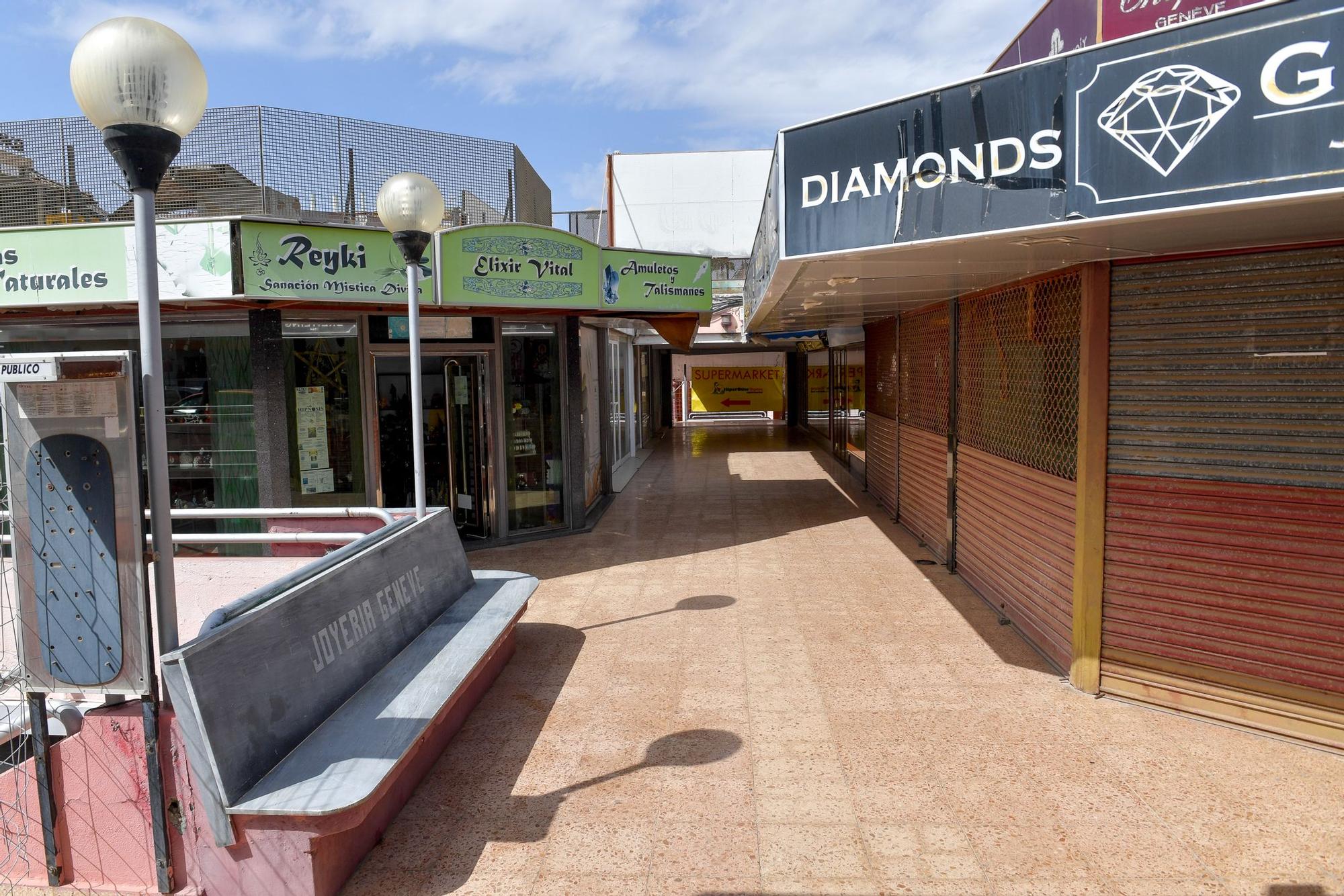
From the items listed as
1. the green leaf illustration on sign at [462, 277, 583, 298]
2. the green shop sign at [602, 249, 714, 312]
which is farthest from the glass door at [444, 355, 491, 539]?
the green shop sign at [602, 249, 714, 312]

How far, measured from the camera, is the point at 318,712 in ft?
12.3

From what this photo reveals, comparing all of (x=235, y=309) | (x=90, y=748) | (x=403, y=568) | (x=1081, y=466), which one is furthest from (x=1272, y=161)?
(x=235, y=309)

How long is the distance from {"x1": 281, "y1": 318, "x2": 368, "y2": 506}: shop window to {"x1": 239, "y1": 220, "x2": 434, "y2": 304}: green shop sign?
918 millimetres

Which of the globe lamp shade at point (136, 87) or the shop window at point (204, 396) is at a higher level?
the globe lamp shade at point (136, 87)

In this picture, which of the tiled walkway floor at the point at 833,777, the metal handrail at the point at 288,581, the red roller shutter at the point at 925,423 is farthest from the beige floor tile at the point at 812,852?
the red roller shutter at the point at 925,423

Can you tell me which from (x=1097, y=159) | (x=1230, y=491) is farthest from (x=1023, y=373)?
(x=1097, y=159)

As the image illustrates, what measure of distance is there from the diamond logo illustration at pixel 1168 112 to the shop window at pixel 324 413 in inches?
290

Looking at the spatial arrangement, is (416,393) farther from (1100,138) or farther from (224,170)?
(224,170)

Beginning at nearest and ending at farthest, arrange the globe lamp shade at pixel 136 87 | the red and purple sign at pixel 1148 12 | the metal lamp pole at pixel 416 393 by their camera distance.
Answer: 1. the globe lamp shade at pixel 136 87
2. the metal lamp pole at pixel 416 393
3. the red and purple sign at pixel 1148 12

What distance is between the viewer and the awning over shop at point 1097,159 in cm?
319

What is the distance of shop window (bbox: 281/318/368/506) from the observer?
861cm

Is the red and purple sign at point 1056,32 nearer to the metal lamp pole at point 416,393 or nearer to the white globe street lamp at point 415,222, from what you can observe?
the white globe street lamp at point 415,222

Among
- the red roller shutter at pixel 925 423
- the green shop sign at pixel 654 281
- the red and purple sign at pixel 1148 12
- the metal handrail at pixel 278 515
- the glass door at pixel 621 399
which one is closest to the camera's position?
the metal handrail at pixel 278 515

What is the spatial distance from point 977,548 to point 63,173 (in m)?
10.2
